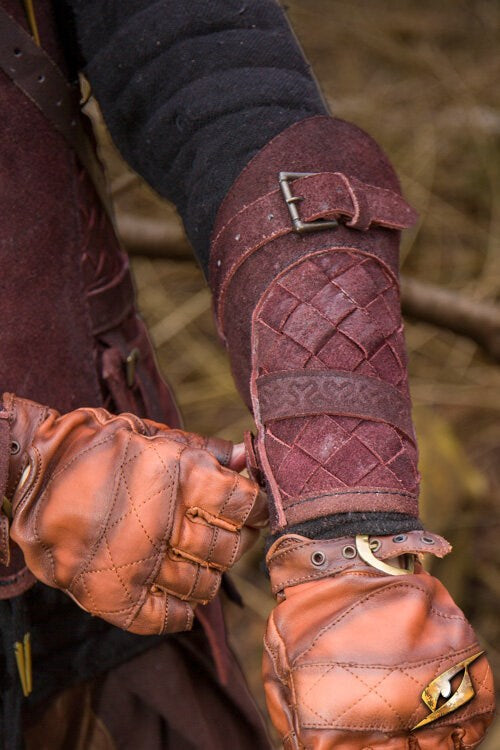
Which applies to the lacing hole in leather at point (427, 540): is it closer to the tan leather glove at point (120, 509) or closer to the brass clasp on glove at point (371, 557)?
the brass clasp on glove at point (371, 557)

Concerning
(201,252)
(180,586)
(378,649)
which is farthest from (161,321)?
(378,649)

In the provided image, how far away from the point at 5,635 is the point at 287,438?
1.31ft

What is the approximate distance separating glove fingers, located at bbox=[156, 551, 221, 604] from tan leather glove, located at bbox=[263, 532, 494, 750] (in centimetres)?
10

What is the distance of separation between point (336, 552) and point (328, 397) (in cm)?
14

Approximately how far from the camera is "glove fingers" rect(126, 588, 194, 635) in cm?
89

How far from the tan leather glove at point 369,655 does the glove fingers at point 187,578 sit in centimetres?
10

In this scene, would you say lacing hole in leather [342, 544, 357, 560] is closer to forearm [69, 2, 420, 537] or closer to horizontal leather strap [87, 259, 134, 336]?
forearm [69, 2, 420, 537]

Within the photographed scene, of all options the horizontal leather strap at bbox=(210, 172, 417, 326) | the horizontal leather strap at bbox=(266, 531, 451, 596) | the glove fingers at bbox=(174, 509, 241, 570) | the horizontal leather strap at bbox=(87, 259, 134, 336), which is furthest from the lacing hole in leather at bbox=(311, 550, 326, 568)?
the horizontal leather strap at bbox=(87, 259, 134, 336)

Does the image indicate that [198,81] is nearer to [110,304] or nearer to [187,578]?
[110,304]

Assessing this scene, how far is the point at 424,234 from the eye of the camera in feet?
8.13

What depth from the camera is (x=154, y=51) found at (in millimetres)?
977

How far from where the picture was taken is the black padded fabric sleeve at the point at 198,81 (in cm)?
95

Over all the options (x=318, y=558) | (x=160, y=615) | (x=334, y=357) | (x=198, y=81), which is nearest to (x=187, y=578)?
(x=160, y=615)

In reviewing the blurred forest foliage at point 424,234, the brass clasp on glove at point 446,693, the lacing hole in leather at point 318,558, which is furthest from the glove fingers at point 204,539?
the blurred forest foliage at point 424,234
